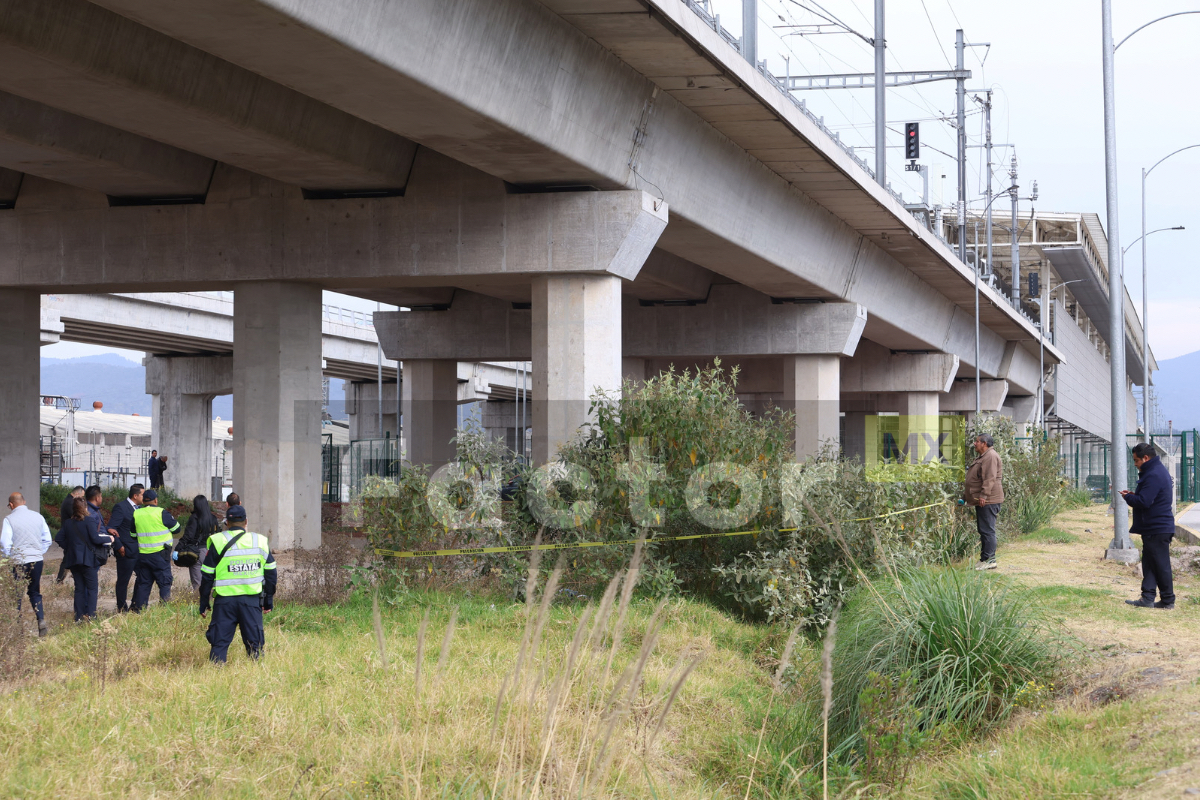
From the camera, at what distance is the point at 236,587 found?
30.6ft

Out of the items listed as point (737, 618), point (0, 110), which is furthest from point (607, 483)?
point (0, 110)

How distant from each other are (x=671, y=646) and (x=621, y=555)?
184cm

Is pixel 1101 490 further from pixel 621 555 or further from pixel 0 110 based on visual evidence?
pixel 0 110

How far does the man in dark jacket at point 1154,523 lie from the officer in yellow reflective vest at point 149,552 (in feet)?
34.7

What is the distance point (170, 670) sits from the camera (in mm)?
9266

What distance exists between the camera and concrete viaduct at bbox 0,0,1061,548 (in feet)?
41.6

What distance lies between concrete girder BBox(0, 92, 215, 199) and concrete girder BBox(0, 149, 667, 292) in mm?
486

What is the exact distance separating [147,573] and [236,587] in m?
4.55

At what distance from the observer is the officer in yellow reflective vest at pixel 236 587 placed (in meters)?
9.29

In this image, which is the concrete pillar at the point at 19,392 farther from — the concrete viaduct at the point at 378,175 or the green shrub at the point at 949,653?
the green shrub at the point at 949,653

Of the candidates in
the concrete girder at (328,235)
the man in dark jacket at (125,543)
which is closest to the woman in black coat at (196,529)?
the man in dark jacket at (125,543)

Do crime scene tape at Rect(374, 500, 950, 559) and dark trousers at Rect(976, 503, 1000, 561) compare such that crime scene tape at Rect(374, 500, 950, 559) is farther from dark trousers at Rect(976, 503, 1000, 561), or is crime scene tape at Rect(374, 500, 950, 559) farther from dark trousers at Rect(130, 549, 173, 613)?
dark trousers at Rect(130, 549, 173, 613)

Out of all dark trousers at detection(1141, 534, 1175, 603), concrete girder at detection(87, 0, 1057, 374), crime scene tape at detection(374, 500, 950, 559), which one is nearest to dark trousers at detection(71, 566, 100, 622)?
crime scene tape at detection(374, 500, 950, 559)

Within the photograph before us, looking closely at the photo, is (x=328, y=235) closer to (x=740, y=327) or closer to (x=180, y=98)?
(x=180, y=98)
